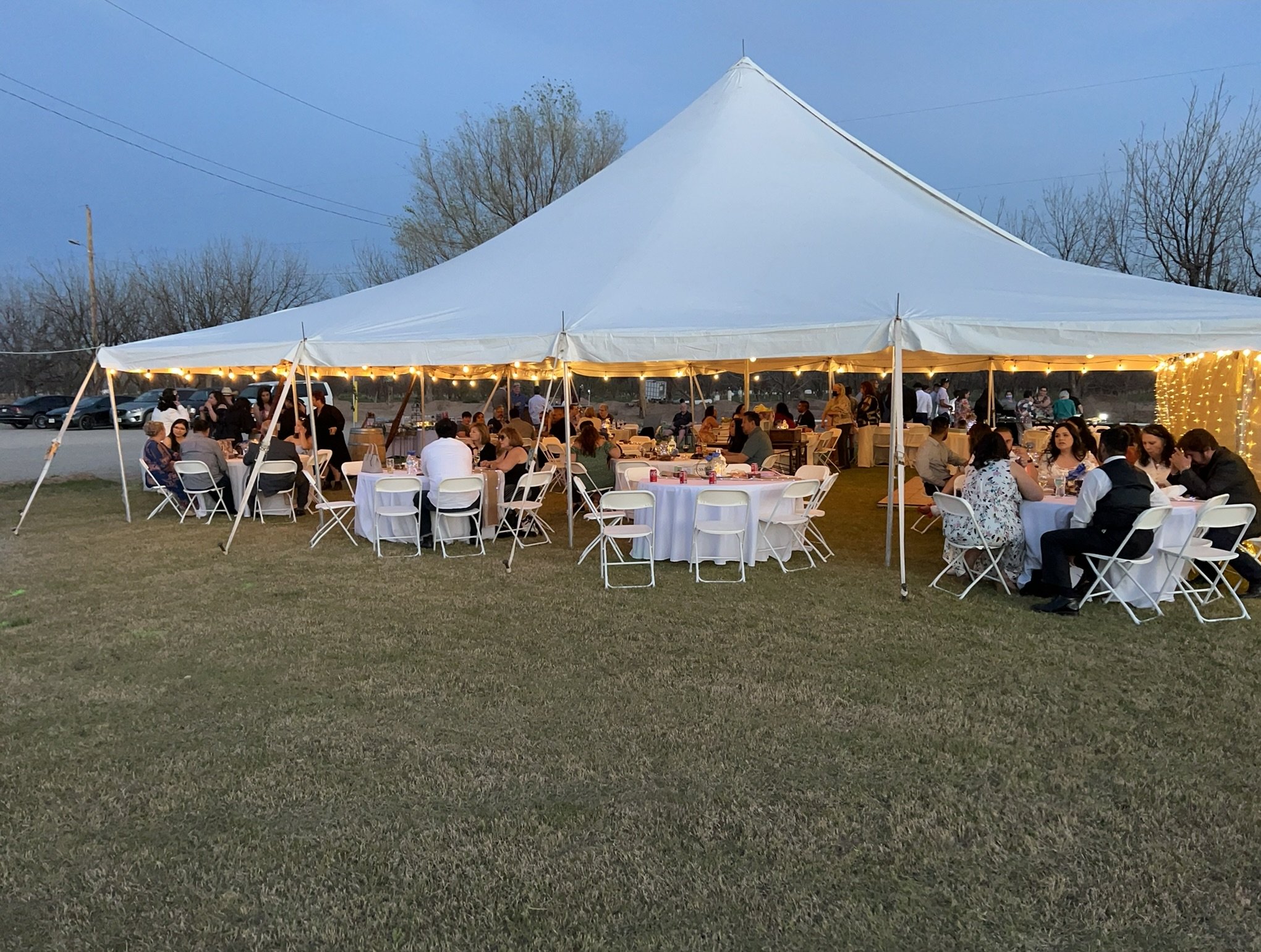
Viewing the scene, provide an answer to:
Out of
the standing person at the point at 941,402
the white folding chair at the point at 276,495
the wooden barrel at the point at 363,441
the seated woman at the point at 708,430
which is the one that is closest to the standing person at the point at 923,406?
the standing person at the point at 941,402

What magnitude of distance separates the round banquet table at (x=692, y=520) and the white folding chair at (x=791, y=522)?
0.06m

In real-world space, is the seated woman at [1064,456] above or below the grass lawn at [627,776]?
above

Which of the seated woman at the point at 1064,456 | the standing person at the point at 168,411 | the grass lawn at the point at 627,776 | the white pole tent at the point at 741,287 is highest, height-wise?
the white pole tent at the point at 741,287

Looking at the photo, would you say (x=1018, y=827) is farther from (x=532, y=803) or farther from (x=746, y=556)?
(x=746, y=556)

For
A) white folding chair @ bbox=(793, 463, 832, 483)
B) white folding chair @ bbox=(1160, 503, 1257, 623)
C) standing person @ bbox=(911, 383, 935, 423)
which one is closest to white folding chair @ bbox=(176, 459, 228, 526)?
white folding chair @ bbox=(793, 463, 832, 483)

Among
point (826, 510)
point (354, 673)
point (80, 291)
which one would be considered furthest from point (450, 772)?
point (80, 291)

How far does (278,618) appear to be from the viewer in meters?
5.74

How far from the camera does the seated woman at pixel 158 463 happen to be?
1016 centimetres

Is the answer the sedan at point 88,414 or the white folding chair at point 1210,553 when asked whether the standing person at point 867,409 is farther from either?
the sedan at point 88,414

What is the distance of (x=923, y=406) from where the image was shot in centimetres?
1725

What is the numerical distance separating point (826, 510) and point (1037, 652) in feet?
18.3

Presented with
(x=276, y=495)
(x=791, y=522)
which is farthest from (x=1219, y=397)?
(x=276, y=495)

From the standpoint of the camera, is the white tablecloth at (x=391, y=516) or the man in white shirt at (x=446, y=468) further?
the white tablecloth at (x=391, y=516)

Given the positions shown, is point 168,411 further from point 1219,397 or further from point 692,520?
point 1219,397
